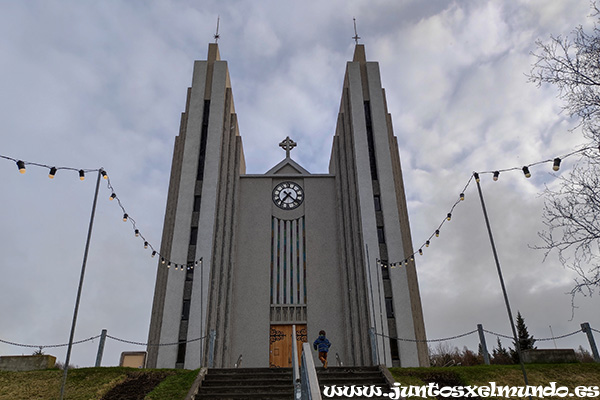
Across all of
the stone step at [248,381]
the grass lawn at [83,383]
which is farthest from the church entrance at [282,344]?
the stone step at [248,381]

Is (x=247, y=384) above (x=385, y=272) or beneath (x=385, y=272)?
beneath

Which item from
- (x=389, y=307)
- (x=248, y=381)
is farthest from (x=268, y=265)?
(x=248, y=381)

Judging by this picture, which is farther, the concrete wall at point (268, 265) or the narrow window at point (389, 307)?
the concrete wall at point (268, 265)

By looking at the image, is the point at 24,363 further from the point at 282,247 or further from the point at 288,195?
the point at 288,195

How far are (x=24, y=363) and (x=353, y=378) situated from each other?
30.7ft

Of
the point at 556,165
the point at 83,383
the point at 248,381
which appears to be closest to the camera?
the point at 556,165

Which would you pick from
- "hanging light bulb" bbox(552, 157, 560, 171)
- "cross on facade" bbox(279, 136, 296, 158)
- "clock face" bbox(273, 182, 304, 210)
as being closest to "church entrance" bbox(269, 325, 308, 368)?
"clock face" bbox(273, 182, 304, 210)

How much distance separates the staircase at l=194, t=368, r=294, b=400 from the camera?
1048cm

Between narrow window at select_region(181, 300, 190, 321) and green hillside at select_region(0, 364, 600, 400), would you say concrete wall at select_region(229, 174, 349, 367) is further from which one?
green hillside at select_region(0, 364, 600, 400)

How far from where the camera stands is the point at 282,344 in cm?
2214

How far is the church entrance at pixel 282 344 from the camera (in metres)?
21.7

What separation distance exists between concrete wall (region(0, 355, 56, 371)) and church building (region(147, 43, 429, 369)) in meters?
5.78

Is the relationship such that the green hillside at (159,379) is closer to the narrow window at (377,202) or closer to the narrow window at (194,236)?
the narrow window at (194,236)

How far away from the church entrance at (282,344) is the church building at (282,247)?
59 mm
